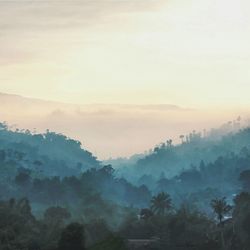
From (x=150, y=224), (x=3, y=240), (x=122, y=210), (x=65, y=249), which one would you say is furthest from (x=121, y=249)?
(x=122, y=210)

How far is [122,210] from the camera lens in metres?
134

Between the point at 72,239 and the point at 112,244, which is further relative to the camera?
the point at 72,239

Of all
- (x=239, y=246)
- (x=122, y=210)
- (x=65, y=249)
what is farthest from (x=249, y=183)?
(x=65, y=249)

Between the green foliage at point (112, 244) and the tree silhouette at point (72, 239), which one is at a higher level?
the green foliage at point (112, 244)

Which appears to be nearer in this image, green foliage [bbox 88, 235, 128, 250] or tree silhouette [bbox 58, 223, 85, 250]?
green foliage [bbox 88, 235, 128, 250]

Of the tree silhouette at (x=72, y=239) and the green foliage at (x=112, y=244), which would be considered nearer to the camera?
the green foliage at (x=112, y=244)

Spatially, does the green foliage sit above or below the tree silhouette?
above

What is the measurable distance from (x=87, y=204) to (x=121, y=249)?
363ft

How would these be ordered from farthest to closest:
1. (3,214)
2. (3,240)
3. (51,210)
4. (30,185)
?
(30,185) < (51,210) < (3,214) < (3,240)

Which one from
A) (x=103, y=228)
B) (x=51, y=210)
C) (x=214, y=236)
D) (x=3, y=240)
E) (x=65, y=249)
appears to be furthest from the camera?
(x=51, y=210)

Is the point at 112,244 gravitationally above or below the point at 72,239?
above

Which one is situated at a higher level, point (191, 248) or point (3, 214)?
point (3, 214)

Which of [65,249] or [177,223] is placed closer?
[65,249]

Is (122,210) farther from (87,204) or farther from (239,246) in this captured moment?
(239,246)
